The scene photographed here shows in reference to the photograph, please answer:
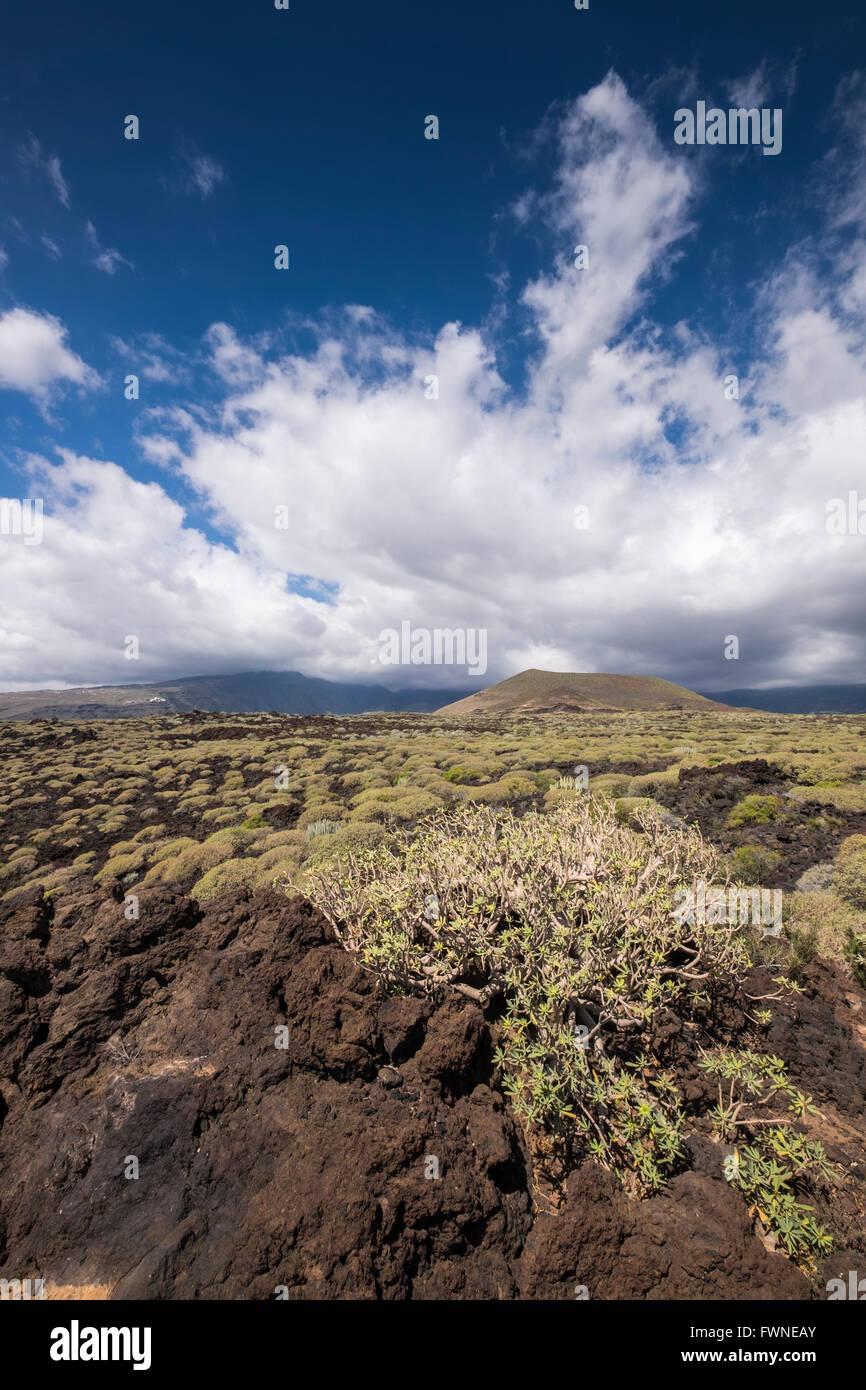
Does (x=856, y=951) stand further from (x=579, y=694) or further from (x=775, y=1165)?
(x=579, y=694)

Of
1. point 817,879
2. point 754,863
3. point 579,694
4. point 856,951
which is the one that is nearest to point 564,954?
point 856,951

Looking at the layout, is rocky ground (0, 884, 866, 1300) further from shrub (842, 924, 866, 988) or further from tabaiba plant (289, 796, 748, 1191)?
shrub (842, 924, 866, 988)

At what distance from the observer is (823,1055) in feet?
18.4

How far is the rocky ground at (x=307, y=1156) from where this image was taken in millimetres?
3391

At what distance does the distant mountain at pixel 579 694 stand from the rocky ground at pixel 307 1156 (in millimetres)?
122768

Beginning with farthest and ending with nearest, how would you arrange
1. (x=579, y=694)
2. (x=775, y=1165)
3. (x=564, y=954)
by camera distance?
(x=579, y=694), (x=564, y=954), (x=775, y=1165)

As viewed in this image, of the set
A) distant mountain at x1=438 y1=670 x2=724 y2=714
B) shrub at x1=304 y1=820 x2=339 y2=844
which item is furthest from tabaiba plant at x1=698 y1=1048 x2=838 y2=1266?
distant mountain at x1=438 y1=670 x2=724 y2=714

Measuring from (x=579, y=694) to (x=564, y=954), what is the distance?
515ft

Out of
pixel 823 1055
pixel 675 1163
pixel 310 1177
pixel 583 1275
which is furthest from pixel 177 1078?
pixel 823 1055

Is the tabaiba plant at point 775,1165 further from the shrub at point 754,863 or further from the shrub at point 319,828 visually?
the shrub at point 319,828

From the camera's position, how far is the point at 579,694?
156m
